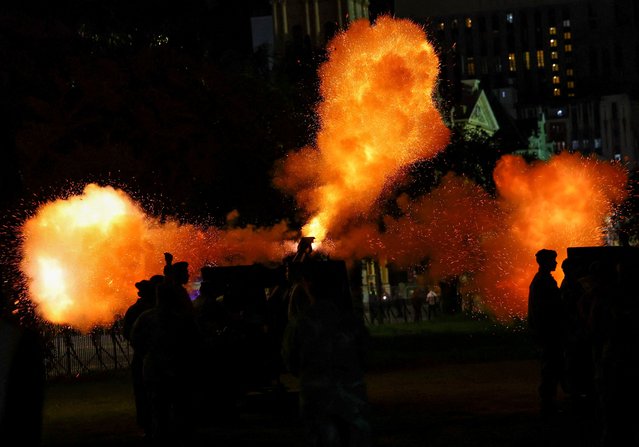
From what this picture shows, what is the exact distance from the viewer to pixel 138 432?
15.3 metres

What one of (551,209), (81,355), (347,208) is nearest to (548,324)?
(347,208)

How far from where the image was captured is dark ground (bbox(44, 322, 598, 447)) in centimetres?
1363

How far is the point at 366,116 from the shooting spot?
93.7 ft

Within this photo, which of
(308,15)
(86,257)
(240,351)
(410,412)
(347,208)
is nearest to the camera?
(410,412)

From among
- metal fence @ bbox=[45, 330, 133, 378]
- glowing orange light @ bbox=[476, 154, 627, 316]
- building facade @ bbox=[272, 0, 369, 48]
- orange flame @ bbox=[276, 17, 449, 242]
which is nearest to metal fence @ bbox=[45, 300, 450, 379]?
metal fence @ bbox=[45, 330, 133, 378]

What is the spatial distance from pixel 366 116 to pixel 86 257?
7447 millimetres

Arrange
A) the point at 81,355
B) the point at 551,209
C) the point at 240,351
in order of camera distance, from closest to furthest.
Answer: the point at 240,351, the point at 81,355, the point at 551,209

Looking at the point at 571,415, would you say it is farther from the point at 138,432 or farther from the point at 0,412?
the point at 0,412

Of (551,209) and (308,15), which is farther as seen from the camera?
(308,15)

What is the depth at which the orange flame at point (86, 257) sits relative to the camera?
25531 mm

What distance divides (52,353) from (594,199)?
16.5 metres

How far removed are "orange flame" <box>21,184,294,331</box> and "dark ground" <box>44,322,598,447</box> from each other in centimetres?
246

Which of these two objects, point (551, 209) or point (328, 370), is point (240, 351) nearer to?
point (328, 370)

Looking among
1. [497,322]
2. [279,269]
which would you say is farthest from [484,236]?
[279,269]
